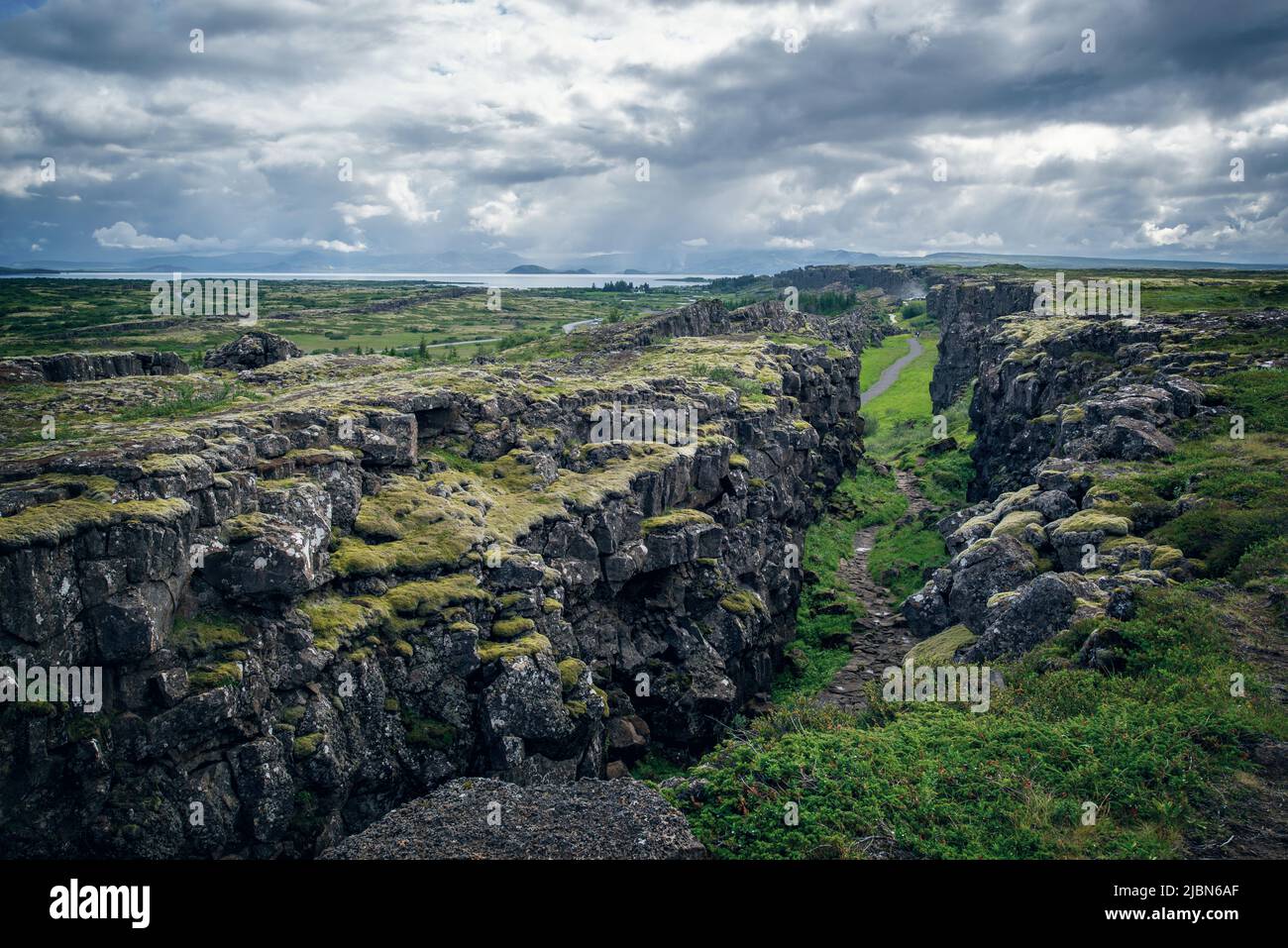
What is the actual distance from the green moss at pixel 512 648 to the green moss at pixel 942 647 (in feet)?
70.9

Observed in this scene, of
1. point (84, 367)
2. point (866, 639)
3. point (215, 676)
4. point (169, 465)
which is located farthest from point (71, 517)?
point (866, 639)

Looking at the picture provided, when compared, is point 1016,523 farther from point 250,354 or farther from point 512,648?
point 250,354

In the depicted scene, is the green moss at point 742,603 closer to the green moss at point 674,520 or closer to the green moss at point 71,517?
the green moss at point 674,520

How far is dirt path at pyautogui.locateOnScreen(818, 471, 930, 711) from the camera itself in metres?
57.6

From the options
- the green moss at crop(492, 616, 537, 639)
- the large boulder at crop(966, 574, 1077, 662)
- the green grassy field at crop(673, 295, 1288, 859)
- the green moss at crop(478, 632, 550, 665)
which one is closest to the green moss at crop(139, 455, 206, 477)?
the green moss at crop(478, 632, 550, 665)

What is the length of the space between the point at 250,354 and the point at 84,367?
16.9 m

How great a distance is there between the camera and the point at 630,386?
7294cm

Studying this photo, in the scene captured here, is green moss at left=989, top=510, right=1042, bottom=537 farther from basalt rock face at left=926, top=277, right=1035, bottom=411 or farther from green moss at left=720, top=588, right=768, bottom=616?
basalt rock face at left=926, top=277, right=1035, bottom=411

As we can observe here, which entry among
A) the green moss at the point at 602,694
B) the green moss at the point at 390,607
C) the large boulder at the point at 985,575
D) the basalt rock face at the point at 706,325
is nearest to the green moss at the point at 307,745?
the green moss at the point at 390,607

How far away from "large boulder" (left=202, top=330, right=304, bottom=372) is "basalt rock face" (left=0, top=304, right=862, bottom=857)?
9051 millimetres

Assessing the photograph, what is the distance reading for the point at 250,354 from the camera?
227 ft

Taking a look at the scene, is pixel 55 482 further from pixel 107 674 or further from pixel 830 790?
pixel 830 790
